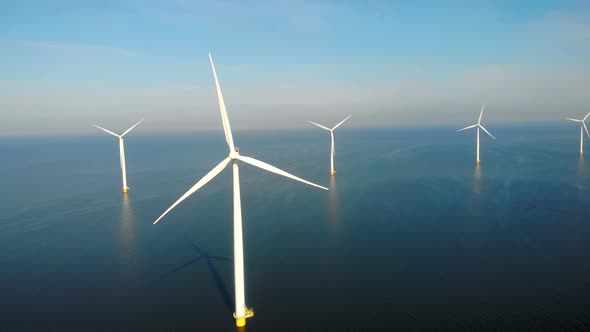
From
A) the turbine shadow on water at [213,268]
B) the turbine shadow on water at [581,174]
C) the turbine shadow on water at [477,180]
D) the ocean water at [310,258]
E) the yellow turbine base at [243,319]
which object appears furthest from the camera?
the turbine shadow on water at [581,174]

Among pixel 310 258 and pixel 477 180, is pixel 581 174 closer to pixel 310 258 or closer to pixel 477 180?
pixel 477 180

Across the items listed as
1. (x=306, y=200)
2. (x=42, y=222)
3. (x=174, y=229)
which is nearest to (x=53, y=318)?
(x=174, y=229)

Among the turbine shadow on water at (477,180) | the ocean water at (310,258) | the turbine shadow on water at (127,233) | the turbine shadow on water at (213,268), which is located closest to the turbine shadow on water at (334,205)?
the ocean water at (310,258)

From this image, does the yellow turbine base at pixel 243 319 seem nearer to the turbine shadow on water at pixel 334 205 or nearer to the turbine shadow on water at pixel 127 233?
the turbine shadow on water at pixel 127 233

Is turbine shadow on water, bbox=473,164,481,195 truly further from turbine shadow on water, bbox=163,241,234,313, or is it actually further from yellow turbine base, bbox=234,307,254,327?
yellow turbine base, bbox=234,307,254,327

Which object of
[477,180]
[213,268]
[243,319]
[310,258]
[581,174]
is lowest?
[213,268]

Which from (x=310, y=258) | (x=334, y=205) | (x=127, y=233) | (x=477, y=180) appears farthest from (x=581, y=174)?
(x=127, y=233)

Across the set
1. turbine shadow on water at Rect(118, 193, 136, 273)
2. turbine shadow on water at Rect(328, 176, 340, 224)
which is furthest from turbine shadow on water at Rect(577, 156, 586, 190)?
turbine shadow on water at Rect(118, 193, 136, 273)
